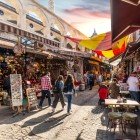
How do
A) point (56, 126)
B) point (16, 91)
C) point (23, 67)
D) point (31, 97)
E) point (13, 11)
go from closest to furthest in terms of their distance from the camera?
point (56, 126) → point (16, 91) → point (31, 97) → point (23, 67) → point (13, 11)

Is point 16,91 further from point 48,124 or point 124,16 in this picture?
point 124,16

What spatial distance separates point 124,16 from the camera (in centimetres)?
595

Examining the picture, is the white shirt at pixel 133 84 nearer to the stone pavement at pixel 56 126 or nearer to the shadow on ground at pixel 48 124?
the stone pavement at pixel 56 126

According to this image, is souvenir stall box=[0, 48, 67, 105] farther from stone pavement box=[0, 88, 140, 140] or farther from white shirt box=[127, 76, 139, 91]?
white shirt box=[127, 76, 139, 91]

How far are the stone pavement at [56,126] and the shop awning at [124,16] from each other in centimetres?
298

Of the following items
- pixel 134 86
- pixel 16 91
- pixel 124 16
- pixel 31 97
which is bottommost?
pixel 31 97

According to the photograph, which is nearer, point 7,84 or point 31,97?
point 31,97

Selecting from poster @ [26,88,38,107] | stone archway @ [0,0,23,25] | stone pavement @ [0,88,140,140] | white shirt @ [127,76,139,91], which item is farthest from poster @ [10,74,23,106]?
stone archway @ [0,0,23,25]

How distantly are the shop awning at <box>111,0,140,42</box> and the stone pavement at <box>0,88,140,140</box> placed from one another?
9.77ft

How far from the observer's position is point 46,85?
519 inches

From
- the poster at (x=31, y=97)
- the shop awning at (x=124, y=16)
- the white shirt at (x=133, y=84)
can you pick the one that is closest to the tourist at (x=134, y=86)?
the white shirt at (x=133, y=84)

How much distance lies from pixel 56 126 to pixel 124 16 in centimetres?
473

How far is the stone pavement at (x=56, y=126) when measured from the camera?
8.05 metres

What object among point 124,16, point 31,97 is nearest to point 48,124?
point 31,97
